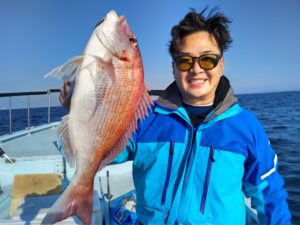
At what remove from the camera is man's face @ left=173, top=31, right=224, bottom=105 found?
81.3 inches

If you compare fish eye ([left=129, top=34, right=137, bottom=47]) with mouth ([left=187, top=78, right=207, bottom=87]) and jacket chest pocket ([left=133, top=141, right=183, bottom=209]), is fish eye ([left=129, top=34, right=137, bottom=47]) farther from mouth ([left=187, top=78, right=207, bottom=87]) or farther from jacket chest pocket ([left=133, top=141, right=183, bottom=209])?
jacket chest pocket ([left=133, top=141, right=183, bottom=209])

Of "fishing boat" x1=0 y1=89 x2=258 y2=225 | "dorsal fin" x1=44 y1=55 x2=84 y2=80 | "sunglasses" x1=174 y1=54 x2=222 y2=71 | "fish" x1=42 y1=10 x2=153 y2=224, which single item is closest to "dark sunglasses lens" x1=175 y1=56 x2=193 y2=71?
"sunglasses" x1=174 y1=54 x2=222 y2=71

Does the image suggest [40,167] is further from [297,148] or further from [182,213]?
[297,148]

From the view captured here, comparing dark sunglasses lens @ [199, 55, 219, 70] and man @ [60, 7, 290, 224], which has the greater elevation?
dark sunglasses lens @ [199, 55, 219, 70]

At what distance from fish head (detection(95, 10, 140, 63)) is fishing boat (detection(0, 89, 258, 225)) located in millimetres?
591

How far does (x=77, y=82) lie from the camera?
4.96ft

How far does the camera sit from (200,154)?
2064 millimetres

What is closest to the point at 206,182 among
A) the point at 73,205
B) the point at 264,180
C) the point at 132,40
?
the point at 264,180

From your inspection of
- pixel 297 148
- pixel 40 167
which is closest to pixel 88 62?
pixel 40 167

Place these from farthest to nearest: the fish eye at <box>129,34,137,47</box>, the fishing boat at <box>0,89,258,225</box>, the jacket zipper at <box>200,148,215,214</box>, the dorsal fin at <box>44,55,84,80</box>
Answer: the fishing boat at <box>0,89,258,225</box>
the jacket zipper at <box>200,148,215,214</box>
the fish eye at <box>129,34,137,47</box>
the dorsal fin at <box>44,55,84,80</box>

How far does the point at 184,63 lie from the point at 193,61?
59 millimetres

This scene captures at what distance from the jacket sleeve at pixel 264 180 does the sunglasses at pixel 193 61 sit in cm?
51

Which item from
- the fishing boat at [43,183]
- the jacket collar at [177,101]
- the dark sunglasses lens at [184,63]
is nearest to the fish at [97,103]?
the fishing boat at [43,183]

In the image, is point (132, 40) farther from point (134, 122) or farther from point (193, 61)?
point (193, 61)
